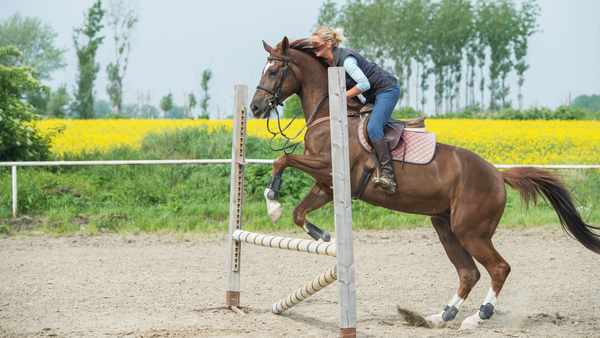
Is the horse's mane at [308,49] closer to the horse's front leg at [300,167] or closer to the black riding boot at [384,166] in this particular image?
the black riding boot at [384,166]

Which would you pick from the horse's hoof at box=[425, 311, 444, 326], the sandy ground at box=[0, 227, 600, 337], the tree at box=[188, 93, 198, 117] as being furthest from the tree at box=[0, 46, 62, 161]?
the tree at box=[188, 93, 198, 117]

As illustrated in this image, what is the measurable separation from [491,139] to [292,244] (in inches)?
523

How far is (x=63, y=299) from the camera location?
177 inches

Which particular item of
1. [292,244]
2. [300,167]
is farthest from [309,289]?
[300,167]

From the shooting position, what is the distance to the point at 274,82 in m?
4.05

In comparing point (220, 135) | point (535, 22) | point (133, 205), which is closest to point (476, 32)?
point (535, 22)

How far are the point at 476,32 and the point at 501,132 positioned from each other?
116 ft

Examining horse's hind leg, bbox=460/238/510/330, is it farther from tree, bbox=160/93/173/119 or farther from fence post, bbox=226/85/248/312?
tree, bbox=160/93/173/119

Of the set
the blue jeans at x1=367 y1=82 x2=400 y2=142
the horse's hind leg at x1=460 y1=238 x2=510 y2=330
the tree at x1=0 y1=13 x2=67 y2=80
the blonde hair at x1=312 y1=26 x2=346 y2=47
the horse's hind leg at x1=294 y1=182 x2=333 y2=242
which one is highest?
the tree at x1=0 y1=13 x2=67 y2=80

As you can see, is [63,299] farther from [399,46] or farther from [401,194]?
[399,46]

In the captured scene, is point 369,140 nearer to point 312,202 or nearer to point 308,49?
point 312,202

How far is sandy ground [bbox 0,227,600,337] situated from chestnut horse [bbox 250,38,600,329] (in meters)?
0.60

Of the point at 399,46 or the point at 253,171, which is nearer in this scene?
the point at 253,171

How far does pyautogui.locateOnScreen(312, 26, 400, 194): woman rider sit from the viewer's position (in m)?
3.87
